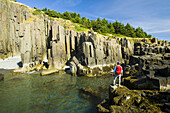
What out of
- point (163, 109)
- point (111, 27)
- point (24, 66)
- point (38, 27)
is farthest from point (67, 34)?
point (111, 27)

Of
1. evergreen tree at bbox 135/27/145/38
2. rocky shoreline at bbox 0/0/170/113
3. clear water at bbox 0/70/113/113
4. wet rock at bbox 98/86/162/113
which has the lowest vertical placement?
clear water at bbox 0/70/113/113

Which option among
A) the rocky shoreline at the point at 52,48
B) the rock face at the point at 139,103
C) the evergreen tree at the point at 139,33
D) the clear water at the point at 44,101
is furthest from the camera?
the evergreen tree at the point at 139,33

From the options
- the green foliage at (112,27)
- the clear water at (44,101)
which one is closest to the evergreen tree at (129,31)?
the green foliage at (112,27)

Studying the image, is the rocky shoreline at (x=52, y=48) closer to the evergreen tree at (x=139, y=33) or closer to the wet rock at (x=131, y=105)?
the wet rock at (x=131, y=105)

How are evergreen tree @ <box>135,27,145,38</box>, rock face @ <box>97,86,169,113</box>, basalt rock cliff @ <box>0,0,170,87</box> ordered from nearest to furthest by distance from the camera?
1. rock face @ <box>97,86,169,113</box>
2. basalt rock cliff @ <box>0,0,170,87</box>
3. evergreen tree @ <box>135,27,145,38</box>

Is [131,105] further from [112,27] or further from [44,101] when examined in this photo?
[112,27]

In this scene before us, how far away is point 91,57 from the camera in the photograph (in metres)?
31.0

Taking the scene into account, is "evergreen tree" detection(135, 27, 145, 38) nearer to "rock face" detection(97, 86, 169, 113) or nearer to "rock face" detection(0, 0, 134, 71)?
"rock face" detection(0, 0, 134, 71)

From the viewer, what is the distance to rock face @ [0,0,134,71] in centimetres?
3228

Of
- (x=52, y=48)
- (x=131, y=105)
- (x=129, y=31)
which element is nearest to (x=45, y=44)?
(x=52, y=48)

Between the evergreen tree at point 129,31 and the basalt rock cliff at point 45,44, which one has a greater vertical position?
the evergreen tree at point 129,31

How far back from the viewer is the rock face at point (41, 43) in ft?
106

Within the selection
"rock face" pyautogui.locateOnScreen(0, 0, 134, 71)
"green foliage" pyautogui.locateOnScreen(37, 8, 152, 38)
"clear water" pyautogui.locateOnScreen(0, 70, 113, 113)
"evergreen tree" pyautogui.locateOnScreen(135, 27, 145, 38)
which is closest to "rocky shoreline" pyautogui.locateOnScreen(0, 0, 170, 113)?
"rock face" pyautogui.locateOnScreen(0, 0, 134, 71)

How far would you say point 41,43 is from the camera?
38688 mm
